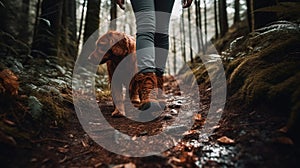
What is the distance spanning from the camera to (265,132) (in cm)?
143

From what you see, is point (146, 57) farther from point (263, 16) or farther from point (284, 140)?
point (263, 16)

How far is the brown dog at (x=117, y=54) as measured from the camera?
2635 millimetres

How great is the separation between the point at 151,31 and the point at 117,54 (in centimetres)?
55

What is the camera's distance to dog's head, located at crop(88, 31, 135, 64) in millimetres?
2629

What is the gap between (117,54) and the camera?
2.66 m

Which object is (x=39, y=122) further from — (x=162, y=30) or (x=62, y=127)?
(x=162, y=30)

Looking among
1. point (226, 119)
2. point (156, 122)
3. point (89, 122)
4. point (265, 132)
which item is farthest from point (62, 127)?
point (265, 132)

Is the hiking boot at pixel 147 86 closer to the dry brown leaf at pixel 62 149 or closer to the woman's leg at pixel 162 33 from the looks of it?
the woman's leg at pixel 162 33

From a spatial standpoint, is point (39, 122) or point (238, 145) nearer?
point (238, 145)

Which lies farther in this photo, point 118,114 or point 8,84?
point 118,114

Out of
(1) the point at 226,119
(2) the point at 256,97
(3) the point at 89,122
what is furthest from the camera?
(3) the point at 89,122

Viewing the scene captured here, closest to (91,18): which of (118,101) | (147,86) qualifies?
(118,101)

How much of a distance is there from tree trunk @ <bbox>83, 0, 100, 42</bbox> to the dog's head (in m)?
3.49

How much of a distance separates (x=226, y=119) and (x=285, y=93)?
0.54m
